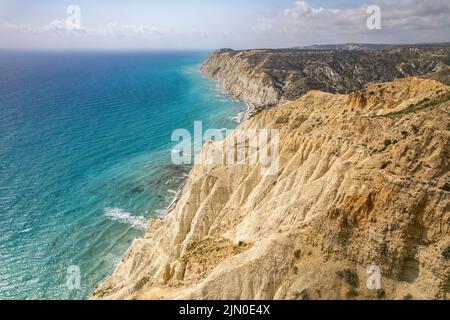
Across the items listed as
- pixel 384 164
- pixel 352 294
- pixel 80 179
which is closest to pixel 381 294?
pixel 352 294

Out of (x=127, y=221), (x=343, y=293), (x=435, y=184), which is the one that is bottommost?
(x=127, y=221)

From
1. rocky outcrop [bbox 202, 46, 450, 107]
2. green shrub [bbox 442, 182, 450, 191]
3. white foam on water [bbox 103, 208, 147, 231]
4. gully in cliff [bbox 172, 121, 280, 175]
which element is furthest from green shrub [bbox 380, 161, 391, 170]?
rocky outcrop [bbox 202, 46, 450, 107]

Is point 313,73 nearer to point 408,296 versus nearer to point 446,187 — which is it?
point 446,187

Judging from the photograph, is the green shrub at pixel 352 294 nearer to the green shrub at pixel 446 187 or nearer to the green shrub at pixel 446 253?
the green shrub at pixel 446 253

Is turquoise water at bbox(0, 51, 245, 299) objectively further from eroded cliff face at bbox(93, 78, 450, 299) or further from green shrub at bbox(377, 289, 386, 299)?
green shrub at bbox(377, 289, 386, 299)

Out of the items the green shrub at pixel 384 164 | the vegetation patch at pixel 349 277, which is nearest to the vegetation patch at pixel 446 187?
the green shrub at pixel 384 164

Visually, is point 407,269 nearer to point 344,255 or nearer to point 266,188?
point 344,255

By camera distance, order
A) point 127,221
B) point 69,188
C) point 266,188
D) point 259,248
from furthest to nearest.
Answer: point 69,188 → point 127,221 → point 266,188 → point 259,248

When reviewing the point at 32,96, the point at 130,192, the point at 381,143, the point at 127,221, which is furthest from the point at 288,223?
the point at 32,96
